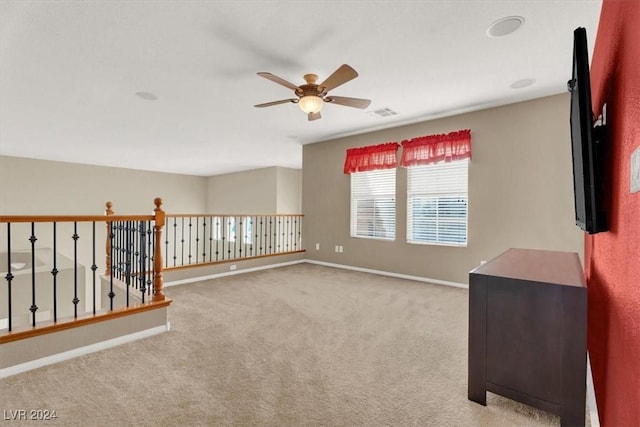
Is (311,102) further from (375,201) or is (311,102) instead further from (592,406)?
(592,406)

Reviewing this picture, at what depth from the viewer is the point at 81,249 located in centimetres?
809

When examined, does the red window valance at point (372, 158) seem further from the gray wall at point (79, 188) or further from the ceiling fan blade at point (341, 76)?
the gray wall at point (79, 188)

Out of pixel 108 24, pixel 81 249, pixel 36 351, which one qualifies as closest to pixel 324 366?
pixel 36 351

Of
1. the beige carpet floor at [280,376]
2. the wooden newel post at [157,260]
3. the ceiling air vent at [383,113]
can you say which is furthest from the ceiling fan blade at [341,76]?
the beige carpet floor at [280,376]

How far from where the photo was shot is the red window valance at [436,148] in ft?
14.1

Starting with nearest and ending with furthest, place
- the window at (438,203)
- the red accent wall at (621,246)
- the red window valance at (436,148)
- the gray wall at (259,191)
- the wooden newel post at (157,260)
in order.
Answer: the red accent wall at (621,246) < the wooden newel post at (157,260) < the red window valance at (436,148) < the window at (438,203) < the gray wall at (259,191)

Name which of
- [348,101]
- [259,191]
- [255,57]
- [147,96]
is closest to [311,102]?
[348,101]

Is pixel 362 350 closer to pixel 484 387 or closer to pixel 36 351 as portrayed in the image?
pixel 484 387

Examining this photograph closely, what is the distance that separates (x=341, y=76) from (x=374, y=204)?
3.15m

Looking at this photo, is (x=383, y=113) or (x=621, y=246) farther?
(x=383, y=113)

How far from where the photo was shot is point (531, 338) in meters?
1.60

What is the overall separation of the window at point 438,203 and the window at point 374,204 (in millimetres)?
345

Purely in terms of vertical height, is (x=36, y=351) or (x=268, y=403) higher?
(x=36, y=351)

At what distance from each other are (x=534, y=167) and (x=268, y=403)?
4.03 m
